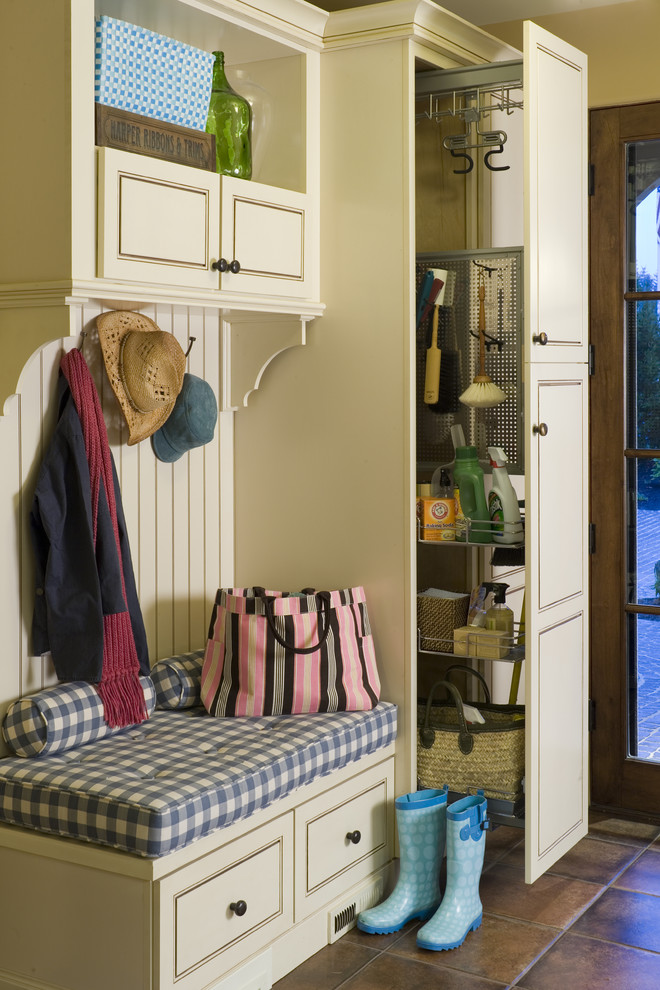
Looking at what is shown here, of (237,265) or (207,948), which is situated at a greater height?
(237,265)

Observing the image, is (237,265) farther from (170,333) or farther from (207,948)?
(207,948)

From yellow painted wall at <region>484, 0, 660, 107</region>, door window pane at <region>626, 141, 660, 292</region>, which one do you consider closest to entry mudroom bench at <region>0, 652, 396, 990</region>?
door window pane at <region>626, 141, 660, 292</region>

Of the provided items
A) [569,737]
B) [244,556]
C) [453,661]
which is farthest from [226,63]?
[569,737]

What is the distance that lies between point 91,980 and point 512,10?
3.00 m

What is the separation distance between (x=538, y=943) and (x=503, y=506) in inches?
43.2

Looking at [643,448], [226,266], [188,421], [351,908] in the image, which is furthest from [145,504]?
[643,448]

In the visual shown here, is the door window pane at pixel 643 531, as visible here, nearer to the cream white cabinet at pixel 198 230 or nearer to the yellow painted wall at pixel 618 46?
the yellow painted wall at pixel 618 46

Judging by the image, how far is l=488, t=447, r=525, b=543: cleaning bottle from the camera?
299cm

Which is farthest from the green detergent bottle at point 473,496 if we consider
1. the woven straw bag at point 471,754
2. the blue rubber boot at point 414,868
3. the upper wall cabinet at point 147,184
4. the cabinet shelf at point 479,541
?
the blue rubber boot at point 414,868

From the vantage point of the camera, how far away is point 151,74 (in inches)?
94.3

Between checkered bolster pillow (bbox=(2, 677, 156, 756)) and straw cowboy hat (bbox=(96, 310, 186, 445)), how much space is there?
64cm

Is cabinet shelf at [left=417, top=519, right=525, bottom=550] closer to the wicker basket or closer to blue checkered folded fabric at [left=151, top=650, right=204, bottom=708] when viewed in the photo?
the wicker basket

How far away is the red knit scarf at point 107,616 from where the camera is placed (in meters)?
2.54

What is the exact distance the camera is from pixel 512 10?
11.5ft
